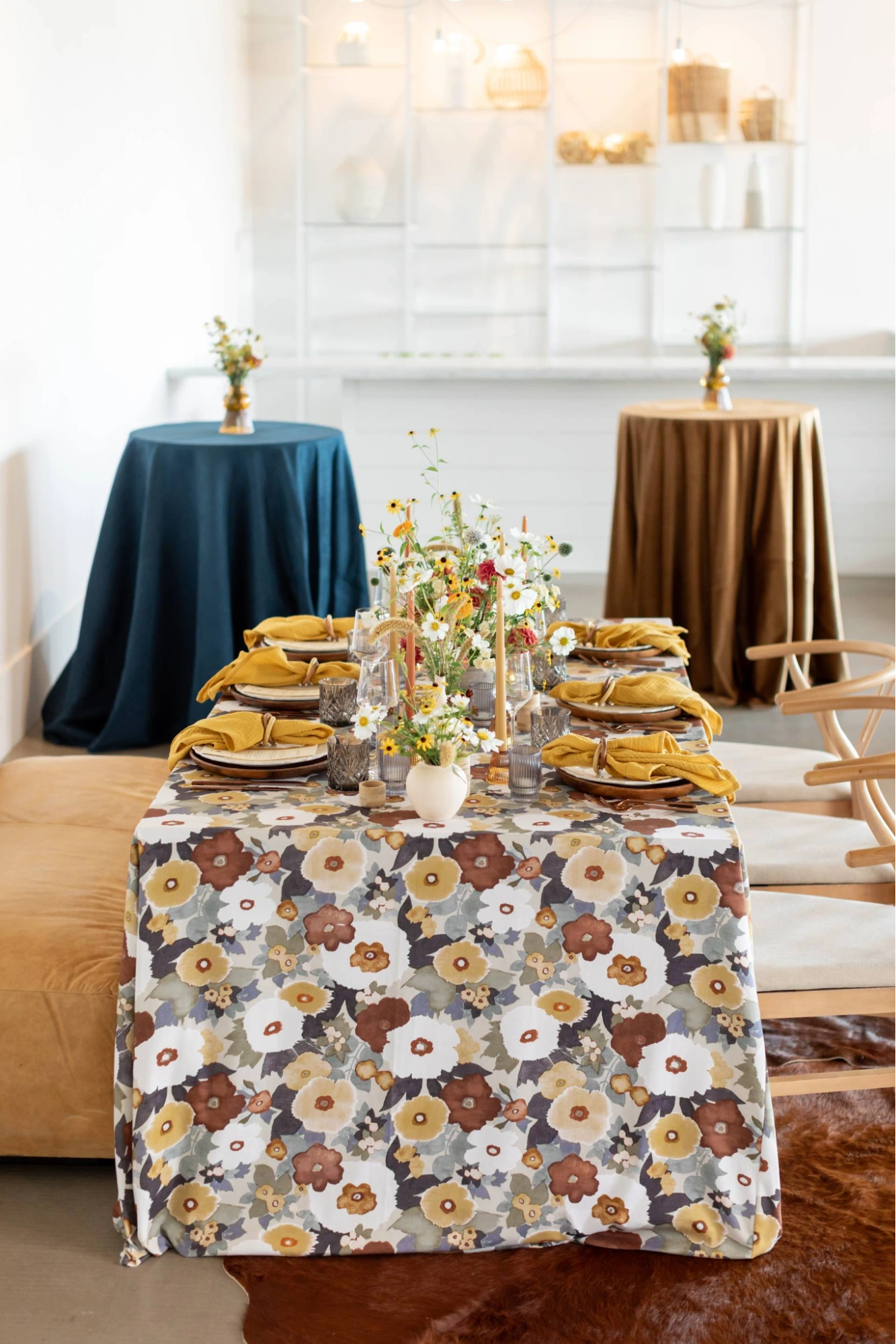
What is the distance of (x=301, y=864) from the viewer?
196 centimetres

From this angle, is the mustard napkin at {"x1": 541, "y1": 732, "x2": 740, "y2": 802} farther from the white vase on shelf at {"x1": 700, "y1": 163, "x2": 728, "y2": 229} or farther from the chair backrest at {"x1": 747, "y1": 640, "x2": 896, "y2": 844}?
the white vase on shelf at {"x1": 700, "y1": 163, "x2": 728, "y2": 229}

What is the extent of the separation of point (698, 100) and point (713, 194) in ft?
1.68

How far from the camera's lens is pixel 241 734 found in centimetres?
228

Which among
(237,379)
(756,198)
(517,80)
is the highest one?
(517,80)

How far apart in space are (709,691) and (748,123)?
4.31 metres

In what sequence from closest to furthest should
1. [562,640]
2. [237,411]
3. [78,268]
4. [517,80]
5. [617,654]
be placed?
1. [562,640]
2. [617,654]
3. [237,411]
4. [78,268]
5. [517,80]

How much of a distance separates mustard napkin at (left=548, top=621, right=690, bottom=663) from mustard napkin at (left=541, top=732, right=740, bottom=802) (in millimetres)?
630

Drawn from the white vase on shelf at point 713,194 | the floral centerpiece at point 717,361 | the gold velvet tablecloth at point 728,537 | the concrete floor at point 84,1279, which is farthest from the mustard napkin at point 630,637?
the white vase on shelf at point 713,194

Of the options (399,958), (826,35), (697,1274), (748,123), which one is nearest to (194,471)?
(399,958)

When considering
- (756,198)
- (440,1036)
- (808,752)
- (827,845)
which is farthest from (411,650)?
(756,198)

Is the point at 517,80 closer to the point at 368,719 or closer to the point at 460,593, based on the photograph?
the point at 460,593

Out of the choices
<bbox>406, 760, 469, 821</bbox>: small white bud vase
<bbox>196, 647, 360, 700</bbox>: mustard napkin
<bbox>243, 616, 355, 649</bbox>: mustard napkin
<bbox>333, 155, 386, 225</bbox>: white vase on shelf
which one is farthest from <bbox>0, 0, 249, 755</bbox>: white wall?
<bbox>406, 760, 469, 821</bbox>: small white bud vase

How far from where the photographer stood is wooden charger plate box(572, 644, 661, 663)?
110 inches

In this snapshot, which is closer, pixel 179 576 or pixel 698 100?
pixel 179 576
